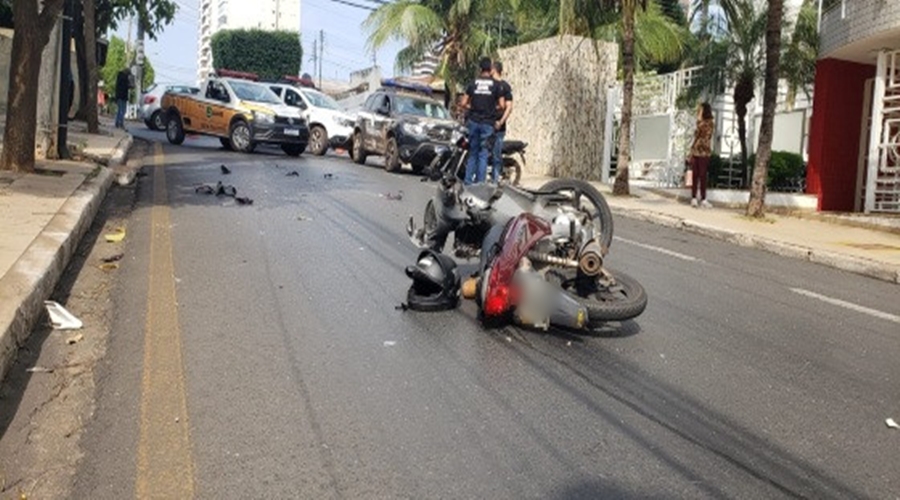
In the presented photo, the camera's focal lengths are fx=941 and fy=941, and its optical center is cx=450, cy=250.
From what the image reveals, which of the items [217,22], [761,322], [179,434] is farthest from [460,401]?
[217,22]

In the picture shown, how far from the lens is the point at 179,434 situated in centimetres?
409

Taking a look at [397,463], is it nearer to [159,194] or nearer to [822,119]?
[159,194]

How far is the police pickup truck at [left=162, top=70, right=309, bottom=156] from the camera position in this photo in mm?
22375

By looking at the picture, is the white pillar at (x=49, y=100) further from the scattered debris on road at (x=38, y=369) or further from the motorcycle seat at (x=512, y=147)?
the scattered debris on road at (x=38, y=369)

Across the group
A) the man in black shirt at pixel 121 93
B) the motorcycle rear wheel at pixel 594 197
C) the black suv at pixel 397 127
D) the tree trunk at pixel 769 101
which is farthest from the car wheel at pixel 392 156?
the motorcycle rear wheel at pixel 594 197

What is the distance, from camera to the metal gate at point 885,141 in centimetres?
1530

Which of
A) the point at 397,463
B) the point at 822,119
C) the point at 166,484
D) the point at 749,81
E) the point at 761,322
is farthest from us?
the point at 749,81

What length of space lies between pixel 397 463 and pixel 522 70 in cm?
2225

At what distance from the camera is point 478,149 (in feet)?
45.3

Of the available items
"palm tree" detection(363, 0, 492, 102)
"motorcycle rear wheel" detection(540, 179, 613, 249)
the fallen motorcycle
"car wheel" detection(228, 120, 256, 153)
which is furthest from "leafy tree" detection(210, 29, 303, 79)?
the fallen motorcycle

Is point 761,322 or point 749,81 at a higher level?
point 749,81

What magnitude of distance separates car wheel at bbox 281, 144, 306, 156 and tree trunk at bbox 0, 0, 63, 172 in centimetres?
1097

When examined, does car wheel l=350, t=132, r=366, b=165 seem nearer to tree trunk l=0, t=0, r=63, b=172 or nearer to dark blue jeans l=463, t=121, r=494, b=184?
dark blue jeans l=463, t=121, r=494, b=184

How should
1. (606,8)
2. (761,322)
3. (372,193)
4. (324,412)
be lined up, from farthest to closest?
(606,8), (372,193), (761,322), (324,412)
